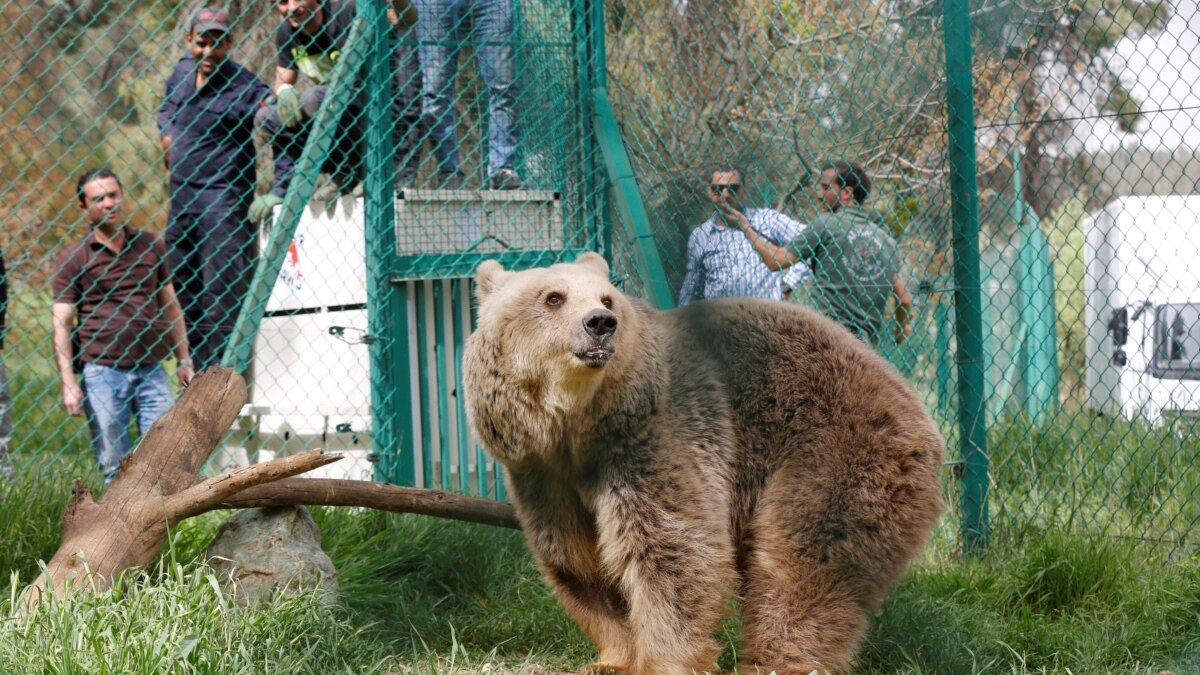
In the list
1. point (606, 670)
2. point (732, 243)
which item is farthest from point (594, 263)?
point (732, 243)

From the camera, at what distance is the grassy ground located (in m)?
3.42

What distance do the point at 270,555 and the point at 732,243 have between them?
2.72 meters

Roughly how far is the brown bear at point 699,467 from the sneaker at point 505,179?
2658 mm

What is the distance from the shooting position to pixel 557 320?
12.3 ft

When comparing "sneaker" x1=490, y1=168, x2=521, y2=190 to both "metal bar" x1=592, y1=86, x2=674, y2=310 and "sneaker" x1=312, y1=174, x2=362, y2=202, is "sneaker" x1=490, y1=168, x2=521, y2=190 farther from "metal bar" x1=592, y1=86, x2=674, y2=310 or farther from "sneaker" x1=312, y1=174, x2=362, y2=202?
"sneaker" x1=312, y1=174, x2=362, y2=202

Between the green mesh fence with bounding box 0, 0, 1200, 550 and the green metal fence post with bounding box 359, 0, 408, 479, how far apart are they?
0.01 meters

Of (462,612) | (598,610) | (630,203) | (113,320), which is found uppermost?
(630,203)

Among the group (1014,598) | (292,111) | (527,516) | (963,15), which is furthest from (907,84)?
(292,111)

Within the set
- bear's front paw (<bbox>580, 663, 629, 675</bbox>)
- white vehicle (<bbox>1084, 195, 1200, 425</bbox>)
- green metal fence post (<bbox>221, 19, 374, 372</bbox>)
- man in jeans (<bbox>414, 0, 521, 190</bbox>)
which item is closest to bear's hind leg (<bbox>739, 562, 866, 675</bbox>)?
bear's front paw (<bbox>580, 663, 629, 675</bbox>)

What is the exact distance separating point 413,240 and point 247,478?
2576 millimetres

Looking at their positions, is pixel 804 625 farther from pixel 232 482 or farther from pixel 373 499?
pixel 232 482

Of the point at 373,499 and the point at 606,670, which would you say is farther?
the point at 373,499

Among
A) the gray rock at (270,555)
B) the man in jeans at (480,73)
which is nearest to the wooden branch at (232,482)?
the gray rock at (270,555)

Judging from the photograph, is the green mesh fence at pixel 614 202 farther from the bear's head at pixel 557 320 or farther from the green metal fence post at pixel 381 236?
the bear's head at pixel 557 320
